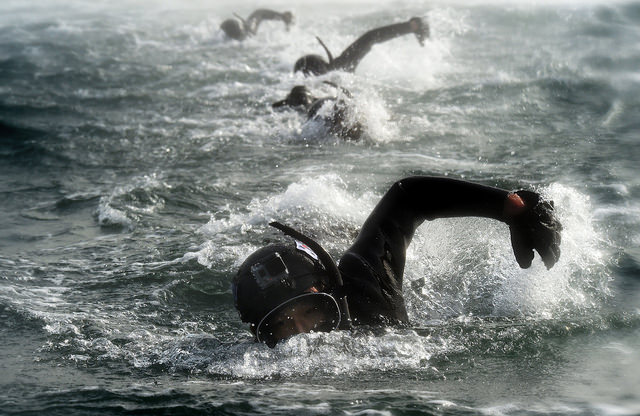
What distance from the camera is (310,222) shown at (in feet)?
22.2

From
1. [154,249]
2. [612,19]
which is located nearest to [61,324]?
[154,249]

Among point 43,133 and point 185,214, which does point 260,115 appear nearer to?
point 43,133

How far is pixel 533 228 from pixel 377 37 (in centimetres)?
812

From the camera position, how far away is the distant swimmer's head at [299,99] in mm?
11469

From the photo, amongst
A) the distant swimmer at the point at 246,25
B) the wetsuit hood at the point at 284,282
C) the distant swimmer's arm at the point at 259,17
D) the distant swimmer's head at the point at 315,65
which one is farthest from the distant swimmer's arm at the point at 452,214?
the distant swimmer's arm at the point at 259,17

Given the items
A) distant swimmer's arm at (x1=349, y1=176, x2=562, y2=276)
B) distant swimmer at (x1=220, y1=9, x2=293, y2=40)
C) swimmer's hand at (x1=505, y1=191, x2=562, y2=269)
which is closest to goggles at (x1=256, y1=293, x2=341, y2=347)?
distant swimmer's arm at (x1=349, y1=176, x2=562, y2=276)

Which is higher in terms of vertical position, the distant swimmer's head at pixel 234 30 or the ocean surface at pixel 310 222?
the distant swimmer's head at pixel 234 30

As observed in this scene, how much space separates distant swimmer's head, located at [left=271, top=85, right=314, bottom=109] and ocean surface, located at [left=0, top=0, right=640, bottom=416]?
449mm

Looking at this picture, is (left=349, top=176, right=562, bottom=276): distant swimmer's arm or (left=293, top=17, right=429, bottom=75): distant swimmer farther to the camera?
(left=293, top=17, right=429, bottom=75): distant swimmer

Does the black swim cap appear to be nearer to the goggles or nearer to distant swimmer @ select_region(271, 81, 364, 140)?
the goggles

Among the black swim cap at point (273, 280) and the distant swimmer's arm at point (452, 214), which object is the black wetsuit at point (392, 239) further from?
the black swim cap at point (273, 280)

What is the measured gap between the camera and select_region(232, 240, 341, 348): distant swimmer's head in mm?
4156

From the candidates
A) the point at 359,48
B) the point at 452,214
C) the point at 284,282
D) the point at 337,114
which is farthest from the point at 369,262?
the point at 359,48

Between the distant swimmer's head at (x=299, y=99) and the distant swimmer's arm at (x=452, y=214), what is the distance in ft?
22.5
